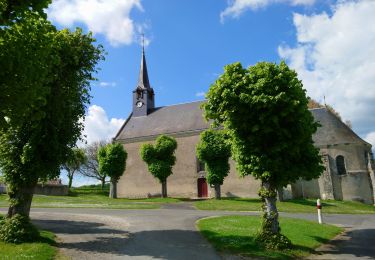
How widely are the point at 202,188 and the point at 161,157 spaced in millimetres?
7401

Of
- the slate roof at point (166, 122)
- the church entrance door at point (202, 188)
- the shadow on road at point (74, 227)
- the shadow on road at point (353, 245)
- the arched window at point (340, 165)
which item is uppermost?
the slate roof at point (166, 122)

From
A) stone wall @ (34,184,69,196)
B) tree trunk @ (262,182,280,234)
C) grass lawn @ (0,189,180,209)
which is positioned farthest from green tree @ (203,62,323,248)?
stone wall @ (34,184,69,196)

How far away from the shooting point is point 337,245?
44.9 feet

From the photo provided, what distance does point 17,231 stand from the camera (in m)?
12.0

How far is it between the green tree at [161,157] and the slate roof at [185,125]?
5.86 metres

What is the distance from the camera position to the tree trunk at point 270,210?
1280cm

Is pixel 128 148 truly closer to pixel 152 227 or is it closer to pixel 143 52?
pixel 143 52

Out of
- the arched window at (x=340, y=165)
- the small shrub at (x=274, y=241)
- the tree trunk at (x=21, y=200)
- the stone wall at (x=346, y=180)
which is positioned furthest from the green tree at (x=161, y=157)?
the small shrub at (x=274, y=241)

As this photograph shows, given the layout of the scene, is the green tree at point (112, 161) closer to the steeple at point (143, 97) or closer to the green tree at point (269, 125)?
the steeple at point (143, 97)

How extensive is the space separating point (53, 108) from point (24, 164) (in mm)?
2296

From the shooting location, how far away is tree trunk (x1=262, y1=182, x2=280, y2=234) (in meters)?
12.8

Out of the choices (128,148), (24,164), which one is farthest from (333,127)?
(24,164)

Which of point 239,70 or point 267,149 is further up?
point 239,70

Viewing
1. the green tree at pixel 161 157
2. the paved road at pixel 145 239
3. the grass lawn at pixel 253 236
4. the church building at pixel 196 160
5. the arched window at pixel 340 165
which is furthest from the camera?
the arched window at pixel 340 165
